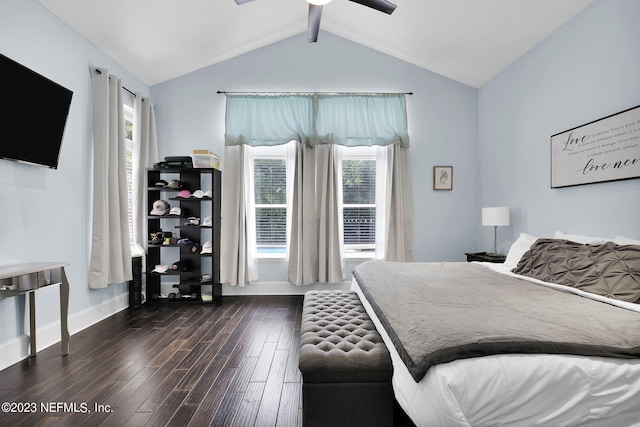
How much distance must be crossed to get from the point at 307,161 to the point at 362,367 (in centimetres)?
333

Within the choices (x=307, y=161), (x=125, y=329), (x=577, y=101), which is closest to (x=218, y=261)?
(x=125, y=329)

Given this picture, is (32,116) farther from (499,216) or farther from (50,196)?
(499,216)

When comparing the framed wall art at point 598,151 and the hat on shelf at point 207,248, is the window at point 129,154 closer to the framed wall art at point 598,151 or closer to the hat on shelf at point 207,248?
the hat on shelf at point 207,248

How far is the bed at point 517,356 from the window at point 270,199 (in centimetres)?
296

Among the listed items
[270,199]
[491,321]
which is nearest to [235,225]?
[270,199]

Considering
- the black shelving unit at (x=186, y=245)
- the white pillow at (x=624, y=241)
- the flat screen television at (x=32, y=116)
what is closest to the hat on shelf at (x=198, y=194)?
the black shelving unit at (x=186, y=245)

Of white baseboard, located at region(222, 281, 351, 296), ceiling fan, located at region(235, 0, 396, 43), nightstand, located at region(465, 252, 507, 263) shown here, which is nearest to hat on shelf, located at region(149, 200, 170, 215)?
white baseboard, located at region(222, 281, 351, 296)

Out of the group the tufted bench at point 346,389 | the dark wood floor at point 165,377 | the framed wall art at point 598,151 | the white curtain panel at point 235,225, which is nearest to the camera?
the tufted bench at point 346,389

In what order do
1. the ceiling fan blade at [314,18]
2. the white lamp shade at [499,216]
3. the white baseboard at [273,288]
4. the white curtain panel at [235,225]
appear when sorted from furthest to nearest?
1. the white baseboard at [273,288]
2. the white curtain panel at [235,225]
3. the white lamp shade at [499,216]
4. the ceiling fan blade at [314,18]

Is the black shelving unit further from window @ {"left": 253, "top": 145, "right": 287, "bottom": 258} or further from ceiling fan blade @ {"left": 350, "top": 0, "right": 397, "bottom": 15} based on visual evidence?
ceiling fan blade @ {"left": 350, "top": 0, "right": 397, "bottom": 15}

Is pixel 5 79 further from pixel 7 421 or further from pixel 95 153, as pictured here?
pixel 7 421

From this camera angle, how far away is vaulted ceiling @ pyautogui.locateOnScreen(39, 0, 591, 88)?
3.24 meters

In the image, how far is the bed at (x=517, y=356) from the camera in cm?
126

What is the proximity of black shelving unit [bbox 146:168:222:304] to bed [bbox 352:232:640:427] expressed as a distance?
2945 millimetres
